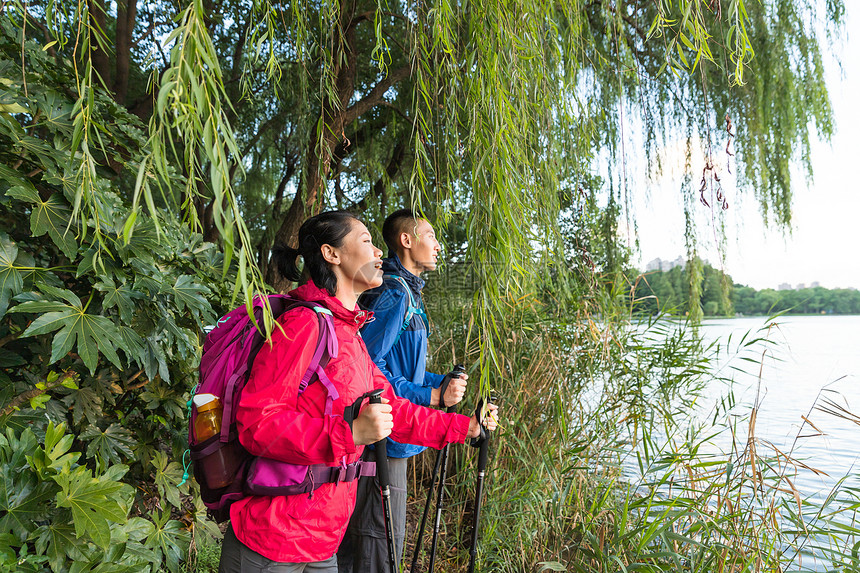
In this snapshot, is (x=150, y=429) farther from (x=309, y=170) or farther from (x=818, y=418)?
(x=818, y=418)

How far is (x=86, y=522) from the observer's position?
1249 mm

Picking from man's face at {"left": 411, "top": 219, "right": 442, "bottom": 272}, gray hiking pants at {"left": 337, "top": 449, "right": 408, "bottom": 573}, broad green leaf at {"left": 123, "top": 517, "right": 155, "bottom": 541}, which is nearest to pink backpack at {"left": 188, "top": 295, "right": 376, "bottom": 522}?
broad green leaf at {"left": 123, "top": 517, "right": 155, "bottom": 541}

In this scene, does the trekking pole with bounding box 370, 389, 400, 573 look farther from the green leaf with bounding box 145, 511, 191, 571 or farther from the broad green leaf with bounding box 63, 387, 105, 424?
the broad green leaf with bounding box 63, 387, 105, 424

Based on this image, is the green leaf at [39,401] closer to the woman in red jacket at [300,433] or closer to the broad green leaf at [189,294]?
the broad green leaf at [189,294]

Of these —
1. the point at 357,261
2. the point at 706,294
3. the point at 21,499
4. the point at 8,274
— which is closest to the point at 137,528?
the point at 21,499

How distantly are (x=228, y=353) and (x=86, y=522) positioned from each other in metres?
0.52

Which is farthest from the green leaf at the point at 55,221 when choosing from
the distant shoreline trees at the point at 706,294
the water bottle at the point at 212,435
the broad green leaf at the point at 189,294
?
the distant shoreline trees at the point at 706,294

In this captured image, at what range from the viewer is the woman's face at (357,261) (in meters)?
1.51

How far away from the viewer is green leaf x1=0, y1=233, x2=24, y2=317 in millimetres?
1364

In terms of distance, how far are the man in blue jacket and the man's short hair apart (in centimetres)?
2

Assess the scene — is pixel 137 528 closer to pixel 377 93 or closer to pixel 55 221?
pixel 55 221

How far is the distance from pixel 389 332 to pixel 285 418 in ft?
2.23

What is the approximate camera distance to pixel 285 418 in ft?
3.73

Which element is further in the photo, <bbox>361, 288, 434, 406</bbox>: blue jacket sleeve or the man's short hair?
the man's short hair
